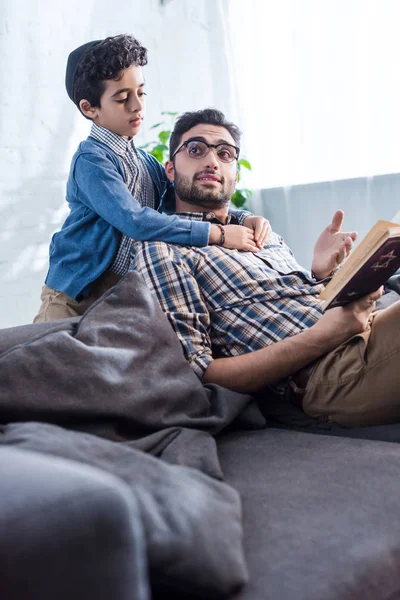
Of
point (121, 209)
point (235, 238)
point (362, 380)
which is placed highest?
point (121, 209)

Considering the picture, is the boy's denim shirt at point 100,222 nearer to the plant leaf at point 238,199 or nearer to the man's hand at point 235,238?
the man's hand at point 235,238

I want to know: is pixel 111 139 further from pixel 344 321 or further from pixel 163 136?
pixel 163 136

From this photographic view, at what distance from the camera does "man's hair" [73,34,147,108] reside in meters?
2.18

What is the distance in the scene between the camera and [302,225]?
400cm

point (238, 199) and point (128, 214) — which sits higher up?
point (128, 214)

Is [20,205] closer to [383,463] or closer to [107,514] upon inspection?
[383,463]

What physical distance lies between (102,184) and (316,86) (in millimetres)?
2216

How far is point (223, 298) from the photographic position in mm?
1787

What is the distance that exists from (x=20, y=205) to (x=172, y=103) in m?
1.36

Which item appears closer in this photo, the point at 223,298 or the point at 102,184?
the point at 223,298

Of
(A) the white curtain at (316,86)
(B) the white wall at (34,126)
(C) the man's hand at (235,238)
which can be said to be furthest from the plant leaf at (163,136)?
(C) the man's hand at (235,238)

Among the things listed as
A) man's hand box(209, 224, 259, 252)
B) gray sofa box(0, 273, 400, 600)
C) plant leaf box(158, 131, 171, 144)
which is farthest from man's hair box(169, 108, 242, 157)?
plant leaf box(158, 131, 171, 144)

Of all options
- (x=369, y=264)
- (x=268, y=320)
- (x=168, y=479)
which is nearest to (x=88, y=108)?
(x=268, y=320)

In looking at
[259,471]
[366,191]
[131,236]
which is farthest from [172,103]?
[259,471]
